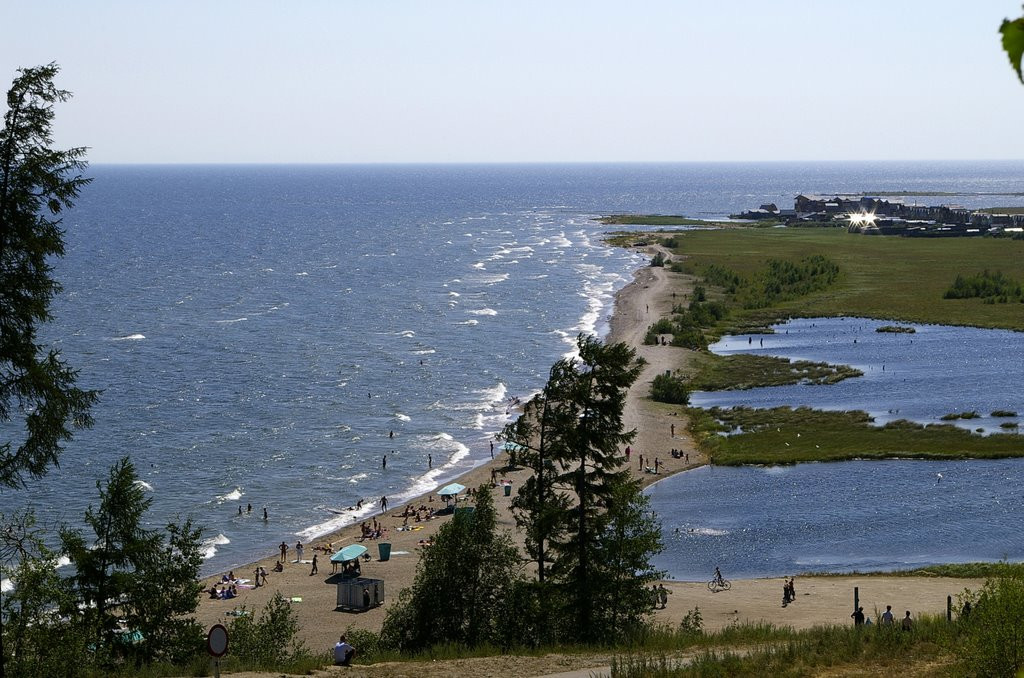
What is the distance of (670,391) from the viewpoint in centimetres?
7744

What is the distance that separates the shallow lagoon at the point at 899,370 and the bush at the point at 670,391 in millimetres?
1125

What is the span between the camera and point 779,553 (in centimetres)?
4794

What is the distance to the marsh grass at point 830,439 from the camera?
6150cm

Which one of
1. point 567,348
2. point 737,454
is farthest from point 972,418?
point 567,348

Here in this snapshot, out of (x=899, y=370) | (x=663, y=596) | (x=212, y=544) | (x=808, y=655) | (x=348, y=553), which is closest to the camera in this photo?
(x=808, y=655)

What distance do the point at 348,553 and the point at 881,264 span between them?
11226 centimetres

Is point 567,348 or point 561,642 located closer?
point 561,642

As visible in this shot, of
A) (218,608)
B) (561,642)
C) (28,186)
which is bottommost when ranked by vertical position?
(218,608)

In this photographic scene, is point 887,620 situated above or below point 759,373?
above

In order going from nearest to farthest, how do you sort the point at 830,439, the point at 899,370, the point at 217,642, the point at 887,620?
the point at 217,642, the point at 887,620, the point at 830,439, the point at 899,370

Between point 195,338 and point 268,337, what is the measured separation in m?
7.00

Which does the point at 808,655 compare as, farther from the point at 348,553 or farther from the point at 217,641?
the point at 348,553

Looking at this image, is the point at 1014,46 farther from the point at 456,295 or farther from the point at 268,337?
the point at 456,295

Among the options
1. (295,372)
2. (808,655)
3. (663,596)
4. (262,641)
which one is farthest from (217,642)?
(295,372)
